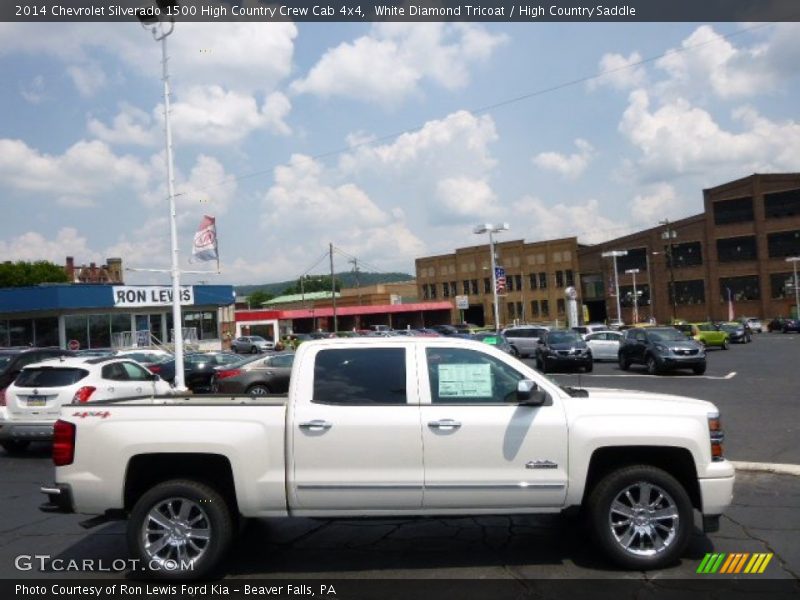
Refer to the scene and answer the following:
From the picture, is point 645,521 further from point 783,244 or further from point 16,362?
point 783,244

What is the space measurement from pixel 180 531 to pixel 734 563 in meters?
4.40

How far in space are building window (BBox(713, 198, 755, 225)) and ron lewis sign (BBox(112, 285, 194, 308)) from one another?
5827 cm

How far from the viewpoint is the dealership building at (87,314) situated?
4075cm

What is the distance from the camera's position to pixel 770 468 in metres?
9.06

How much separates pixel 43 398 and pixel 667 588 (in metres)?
10.3

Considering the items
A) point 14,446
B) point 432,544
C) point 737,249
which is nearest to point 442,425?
point 432,544

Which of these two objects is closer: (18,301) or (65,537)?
(65,537)

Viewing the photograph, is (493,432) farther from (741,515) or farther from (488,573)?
(741,515)

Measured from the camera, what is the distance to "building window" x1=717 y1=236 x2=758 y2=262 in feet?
252

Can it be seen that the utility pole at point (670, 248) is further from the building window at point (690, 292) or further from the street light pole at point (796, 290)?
the street light pole at point (796, 290)

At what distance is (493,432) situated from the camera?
18.5 ft

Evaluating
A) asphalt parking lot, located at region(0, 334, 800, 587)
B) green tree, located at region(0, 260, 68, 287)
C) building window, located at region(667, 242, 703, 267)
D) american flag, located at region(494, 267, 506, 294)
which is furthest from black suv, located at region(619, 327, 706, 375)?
green tree, located at region(0, 260, 68, 287)

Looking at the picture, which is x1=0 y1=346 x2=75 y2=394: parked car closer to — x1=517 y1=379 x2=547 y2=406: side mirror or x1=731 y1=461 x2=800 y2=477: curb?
x1=517 y1=379 x2=547 y2=406: side mirror

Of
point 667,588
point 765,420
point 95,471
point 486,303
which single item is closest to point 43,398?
point 95,471
